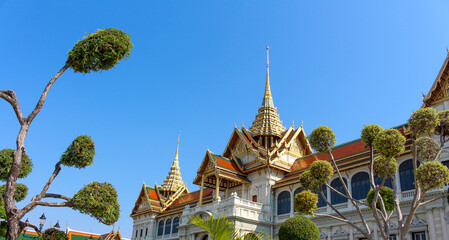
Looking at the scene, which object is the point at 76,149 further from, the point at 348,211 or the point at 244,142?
the point at 244,142

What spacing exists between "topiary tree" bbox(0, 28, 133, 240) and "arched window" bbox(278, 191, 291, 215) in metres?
20.2

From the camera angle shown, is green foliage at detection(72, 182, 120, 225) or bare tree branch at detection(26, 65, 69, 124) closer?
bare tree branch at detection(26, 65, 69, 124)

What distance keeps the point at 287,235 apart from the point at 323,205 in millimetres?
9972

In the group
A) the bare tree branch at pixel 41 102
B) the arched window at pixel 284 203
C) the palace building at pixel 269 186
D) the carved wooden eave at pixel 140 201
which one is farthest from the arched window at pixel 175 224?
the bare tree branch at pixel 41 102

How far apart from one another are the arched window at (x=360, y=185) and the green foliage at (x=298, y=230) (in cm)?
810

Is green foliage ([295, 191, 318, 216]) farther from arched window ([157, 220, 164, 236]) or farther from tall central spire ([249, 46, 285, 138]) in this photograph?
arched window ([157, 220, 164, 236])

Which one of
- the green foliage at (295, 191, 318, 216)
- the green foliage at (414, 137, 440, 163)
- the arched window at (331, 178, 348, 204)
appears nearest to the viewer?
the green foliage at (414, 137, 440, 163)

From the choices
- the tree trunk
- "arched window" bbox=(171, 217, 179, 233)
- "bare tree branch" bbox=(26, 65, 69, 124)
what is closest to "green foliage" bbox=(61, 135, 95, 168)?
"bare tree branch" bbox=(26, 65, 69, 124)

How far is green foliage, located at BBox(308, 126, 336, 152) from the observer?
16078mm

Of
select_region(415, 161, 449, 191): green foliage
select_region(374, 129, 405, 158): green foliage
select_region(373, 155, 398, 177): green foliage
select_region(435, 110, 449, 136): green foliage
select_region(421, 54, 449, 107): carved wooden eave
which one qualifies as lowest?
select_region(415, 161, 449, 191): green foliage

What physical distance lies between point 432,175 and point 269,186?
1972cm

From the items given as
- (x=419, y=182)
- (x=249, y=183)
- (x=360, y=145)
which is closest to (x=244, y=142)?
(x=249, y=183)

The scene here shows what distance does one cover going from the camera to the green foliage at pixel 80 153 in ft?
38.6

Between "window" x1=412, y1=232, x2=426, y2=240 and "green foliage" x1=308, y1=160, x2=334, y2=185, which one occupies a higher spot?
"green foliage" x1=308, y1=160, x2=334, y2=185
